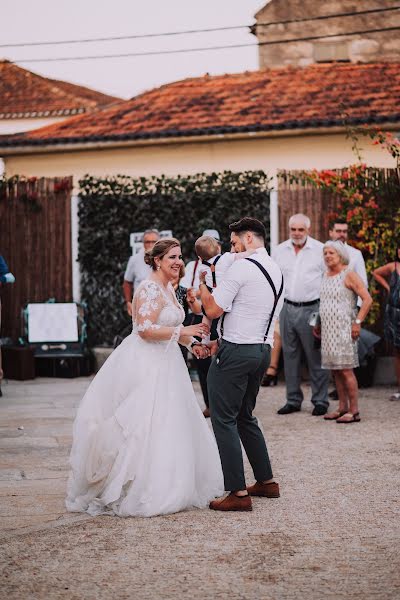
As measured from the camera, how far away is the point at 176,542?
249 inches

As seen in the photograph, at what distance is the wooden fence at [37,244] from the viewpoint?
16109 mm

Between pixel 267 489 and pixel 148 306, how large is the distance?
4.93ft

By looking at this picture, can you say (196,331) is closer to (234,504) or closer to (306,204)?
(234,504)

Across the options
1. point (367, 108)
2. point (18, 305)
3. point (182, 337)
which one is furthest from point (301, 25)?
point (182, 337)

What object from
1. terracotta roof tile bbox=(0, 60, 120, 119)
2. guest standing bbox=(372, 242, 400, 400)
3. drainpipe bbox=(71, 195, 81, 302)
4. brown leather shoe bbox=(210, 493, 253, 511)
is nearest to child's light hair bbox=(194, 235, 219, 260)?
guest standing bbox=(372, 242, 400, 400)

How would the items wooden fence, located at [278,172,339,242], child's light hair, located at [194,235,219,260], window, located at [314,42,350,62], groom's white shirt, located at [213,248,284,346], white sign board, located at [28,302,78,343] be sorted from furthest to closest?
window, located at [314,42,350,62]
white sign board, located at [28,302,78,343]
wooden fence, located at [278,172,339,242]
child's light hair, located at [194,235,219,260]
groom's white shirt, located at [213,248,284,346]

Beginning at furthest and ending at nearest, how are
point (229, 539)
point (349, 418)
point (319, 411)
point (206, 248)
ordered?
point (319, 411) → point (349, 418) → point (206, 248) → point (229, 539)

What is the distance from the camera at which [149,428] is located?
7.19 metres

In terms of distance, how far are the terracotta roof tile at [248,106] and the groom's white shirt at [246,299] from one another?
12021 mm

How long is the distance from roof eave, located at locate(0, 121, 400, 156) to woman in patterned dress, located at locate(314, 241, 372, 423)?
819cm

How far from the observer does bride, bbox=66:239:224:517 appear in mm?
7109

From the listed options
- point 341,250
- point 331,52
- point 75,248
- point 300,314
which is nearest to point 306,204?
point 300,314

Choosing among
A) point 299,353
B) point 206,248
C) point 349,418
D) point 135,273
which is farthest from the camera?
point 135,273

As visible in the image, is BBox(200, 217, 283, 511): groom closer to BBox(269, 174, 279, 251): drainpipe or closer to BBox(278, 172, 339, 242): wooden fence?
BBox(278, 172, 339, 242): wooden fence
